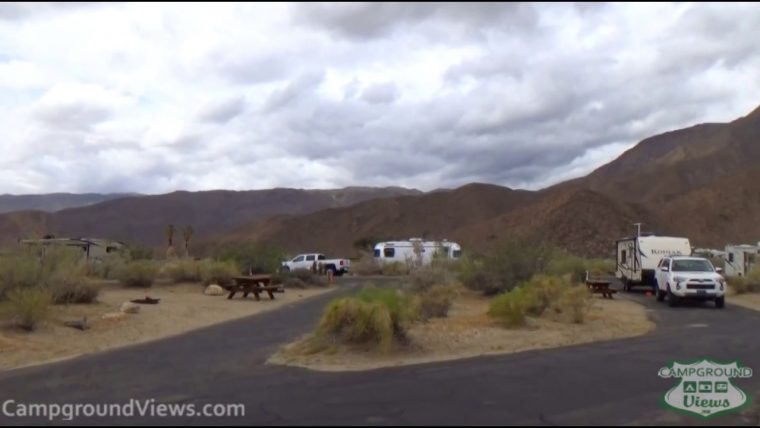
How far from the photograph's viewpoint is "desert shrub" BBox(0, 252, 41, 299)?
2314 cm

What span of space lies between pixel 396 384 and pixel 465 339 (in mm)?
5619

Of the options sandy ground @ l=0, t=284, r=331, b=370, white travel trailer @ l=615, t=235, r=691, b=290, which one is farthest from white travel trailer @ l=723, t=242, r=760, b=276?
sandy ground @ l=0, t=284, r=331, b=370

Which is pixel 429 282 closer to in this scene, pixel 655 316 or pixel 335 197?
pixel 655 316

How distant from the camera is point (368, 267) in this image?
60.6 meters

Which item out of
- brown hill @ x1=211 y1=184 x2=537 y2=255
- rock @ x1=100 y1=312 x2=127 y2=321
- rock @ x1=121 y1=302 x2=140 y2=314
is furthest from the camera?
brown hill @ x1=211 y1=184 x2=537 y2=255

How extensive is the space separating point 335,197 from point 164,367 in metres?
146

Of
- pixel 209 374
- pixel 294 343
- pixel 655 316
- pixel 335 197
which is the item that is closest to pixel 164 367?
pixel 209 374

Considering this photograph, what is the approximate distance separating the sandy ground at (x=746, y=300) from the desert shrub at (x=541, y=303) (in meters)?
10.0

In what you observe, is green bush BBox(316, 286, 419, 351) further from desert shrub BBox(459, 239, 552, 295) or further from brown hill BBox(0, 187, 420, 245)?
brown hill BBox(0, 187, 420, 245)

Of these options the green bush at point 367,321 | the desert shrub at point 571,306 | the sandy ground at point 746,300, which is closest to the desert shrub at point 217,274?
the desert shrub at point 571,306

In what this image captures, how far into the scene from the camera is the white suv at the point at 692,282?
95.1ft

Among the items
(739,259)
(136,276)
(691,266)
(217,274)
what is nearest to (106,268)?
(136,276)

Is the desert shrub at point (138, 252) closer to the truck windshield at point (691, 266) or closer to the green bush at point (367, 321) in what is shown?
the truck windshield at point (691, 266)

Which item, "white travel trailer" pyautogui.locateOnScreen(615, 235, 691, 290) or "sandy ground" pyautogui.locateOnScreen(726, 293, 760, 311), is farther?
"white travel trailer" pyautogui.locateOnScreen(615, 235, 691, 290)
